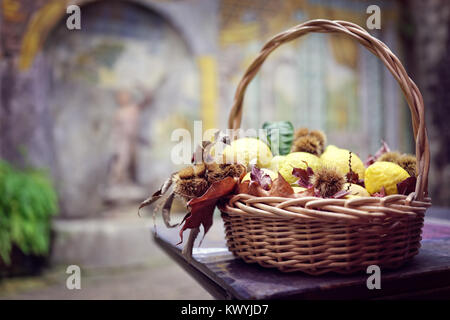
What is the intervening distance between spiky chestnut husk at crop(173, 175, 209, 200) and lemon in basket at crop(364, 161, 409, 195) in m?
0.41

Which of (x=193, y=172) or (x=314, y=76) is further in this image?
(x=314, y=76)

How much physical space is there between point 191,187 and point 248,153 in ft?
0.64

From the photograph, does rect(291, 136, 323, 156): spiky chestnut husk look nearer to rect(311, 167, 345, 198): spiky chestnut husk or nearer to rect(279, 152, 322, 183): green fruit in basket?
rect(279, 152, 322, 183): green fruit in basket

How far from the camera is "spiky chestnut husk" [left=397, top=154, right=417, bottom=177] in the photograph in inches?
37.9

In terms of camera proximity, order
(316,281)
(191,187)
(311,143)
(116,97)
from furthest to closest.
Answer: (116,97)
(311,143)
(191,187)
(316,281)

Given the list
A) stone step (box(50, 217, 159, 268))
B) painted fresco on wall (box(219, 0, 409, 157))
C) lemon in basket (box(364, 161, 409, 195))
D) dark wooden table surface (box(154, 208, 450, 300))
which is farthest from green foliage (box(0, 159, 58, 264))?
lemon in basket (box(364, 161, 409, 195))

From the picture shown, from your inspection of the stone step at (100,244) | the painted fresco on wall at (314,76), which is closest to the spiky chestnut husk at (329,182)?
the stone step at (100,244)

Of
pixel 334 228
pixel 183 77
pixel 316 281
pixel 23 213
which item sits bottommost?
pixel 23 213

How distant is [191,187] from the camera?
853 mm

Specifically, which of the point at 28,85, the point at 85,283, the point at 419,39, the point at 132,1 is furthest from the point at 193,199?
the point at 419,39

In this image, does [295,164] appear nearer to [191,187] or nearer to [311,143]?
[311,143]

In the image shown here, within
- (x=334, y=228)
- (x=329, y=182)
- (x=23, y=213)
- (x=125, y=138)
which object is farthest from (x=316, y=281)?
(x=125, y=138)

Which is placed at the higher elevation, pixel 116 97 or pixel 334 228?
pixel 116 97

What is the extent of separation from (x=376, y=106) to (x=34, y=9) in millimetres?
4791
